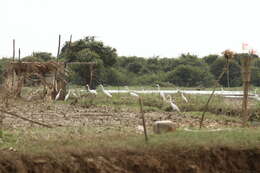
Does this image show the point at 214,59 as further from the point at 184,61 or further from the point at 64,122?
the point at 64,122

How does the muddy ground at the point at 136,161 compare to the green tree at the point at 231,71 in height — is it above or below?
below

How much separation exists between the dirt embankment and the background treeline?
2112cm

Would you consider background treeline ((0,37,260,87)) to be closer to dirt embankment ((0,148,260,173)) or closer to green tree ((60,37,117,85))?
green tree ((60,37,117,85))

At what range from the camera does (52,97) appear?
22812 millimetres

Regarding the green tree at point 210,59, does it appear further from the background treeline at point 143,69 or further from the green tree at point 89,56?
the green tree at point 89,56

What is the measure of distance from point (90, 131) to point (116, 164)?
8.11 feet

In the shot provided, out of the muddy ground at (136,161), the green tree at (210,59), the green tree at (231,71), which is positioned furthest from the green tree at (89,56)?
the muddy ground at (136,161)

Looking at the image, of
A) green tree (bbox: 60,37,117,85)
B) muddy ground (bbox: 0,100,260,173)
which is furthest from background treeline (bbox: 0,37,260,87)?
muddy ground (bbox: 0,100,260,173)

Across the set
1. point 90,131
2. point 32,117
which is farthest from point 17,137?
point 32,117

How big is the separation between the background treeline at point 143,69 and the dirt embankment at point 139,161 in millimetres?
21115

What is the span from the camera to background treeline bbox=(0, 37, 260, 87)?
30891 millimetres

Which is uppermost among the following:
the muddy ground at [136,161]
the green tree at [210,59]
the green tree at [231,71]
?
the green tree at [210,59]

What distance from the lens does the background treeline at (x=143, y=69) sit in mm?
30891

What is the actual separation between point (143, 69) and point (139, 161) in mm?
29709
